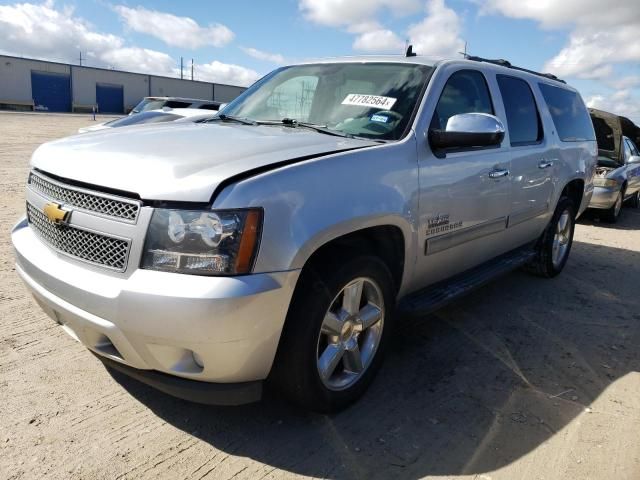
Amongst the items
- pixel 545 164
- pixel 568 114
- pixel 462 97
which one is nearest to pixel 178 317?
pixel 462 97

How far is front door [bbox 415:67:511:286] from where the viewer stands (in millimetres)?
3131

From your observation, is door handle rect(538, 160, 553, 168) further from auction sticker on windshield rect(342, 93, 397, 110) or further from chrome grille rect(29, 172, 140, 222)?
chrome grille rect(29, 172, 140, 222)

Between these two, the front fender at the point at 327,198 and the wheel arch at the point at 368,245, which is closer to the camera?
the front fender at the point at 327,198

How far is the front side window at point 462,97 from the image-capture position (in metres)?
3.35

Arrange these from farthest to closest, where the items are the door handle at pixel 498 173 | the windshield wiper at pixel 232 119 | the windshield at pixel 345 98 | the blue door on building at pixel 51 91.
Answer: the blue door on building at pixel 51 91 < the door handle at pixel 498 173 < the windshield wiper at pixel 232 119 < the windshield at pixel 345 98

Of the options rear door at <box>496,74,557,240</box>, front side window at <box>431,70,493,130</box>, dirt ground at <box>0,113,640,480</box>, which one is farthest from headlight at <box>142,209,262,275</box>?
rear door at <box>496,74,557,240</box>

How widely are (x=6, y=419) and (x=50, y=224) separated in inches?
38.9

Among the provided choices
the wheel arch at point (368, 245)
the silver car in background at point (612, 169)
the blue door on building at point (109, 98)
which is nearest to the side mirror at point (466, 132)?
the wheel arch at point (368, 245)

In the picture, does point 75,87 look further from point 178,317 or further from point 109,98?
point 178,317

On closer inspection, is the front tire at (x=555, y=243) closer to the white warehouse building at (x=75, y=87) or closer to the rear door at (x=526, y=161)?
the rear door at (x=526, y=161)

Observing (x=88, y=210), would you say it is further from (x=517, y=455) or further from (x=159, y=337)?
(x=517, y=455)

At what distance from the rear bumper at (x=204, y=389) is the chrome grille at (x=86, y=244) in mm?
523

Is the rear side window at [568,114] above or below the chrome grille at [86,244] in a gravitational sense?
above

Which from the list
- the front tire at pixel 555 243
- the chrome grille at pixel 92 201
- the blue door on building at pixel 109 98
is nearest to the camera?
the chrome grille at pixel 92 201
